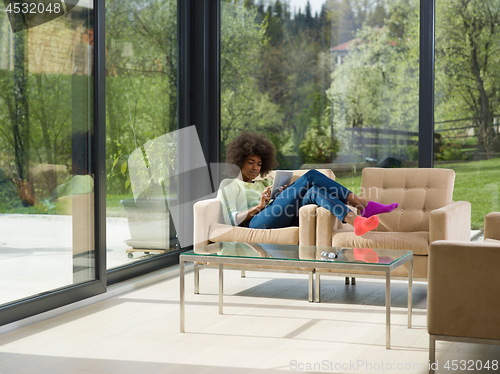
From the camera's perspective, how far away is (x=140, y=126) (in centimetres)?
456

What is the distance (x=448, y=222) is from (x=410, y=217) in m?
0.54

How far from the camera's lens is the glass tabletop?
2861 mm

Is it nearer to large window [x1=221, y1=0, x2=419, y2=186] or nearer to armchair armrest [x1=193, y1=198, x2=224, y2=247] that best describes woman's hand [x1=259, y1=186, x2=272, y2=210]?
armchair armrest [x1=193, y1=198, x2=224, y2=247]

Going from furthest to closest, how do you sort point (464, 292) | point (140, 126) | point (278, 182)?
point (140, 126), point (278, 182), point (464, 292)

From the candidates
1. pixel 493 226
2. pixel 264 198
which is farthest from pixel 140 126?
pixel 493 226

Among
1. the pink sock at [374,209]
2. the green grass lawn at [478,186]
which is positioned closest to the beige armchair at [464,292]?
the pink sock at [374,209]

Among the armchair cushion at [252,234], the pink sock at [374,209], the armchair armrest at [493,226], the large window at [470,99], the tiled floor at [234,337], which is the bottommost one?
the tiled floor at [234,337]

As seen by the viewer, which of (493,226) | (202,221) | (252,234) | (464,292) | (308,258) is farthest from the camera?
(202,221)

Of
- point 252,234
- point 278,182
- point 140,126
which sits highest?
point 140,126

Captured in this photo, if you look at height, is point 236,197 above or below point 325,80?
below

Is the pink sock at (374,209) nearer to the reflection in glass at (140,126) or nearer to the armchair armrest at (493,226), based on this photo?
the armchair armrest at (493,226)

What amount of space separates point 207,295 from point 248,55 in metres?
2.61

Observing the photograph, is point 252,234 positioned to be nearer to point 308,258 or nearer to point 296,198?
point 296,198

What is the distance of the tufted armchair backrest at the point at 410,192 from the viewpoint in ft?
13.4
